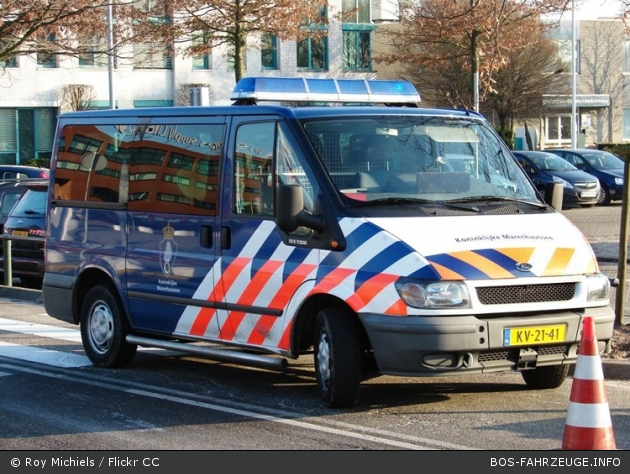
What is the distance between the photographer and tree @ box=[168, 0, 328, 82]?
25.8m

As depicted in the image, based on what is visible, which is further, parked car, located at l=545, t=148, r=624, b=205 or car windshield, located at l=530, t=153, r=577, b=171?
parked car, located at l=545, t=148, r=624, b=205

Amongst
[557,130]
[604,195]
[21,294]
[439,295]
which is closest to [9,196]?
[21,294]

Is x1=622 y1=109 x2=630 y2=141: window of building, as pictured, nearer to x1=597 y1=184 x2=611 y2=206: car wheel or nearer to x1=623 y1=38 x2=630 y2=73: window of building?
x1=623 y1=38 x2=630 y2=73: window of building

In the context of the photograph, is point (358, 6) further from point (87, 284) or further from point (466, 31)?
point (87, 284)

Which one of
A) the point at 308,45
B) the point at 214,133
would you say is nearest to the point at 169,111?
the point at 214,133

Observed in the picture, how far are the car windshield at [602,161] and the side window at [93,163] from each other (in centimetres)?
2456

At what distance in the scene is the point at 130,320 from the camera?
32.4ft

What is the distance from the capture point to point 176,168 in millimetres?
9359

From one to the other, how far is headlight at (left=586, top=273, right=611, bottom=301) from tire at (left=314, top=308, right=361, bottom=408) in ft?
5.48

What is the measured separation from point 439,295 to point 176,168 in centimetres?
297

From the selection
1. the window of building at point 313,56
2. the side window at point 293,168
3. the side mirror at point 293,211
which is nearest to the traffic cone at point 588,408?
the side mirror at point 293,211

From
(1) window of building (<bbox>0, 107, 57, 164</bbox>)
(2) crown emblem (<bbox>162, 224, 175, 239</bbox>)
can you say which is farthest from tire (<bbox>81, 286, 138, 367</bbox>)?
(1) window of building (<bbox>0, 107, 57, 164</bbox>)

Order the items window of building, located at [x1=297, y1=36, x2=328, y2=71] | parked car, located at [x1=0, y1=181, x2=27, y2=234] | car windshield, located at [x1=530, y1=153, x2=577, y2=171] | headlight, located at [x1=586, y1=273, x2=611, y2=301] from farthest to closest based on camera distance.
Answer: window of building, located at [x1=297, y1=36, x2=328, y2=71]
car windshield, located at [x1=530, y1=153, x2=577, y2=171]
parked car, located at [x1=0, y1=181, x2=27, y2=234]
headlight, located at [x1=586, y1=273, x2=611, y2=301]
